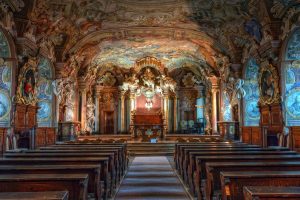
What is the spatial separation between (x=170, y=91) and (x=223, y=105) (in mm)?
6261

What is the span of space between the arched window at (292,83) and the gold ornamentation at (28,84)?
9.50 m

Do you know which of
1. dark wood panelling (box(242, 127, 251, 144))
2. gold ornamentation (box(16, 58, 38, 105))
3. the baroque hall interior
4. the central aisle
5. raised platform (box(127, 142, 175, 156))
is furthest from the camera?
raised platform (box(127, 142, 175, 156))

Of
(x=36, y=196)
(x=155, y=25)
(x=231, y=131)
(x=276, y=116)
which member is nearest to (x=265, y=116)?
(x=276, y=116)

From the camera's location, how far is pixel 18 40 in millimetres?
10648

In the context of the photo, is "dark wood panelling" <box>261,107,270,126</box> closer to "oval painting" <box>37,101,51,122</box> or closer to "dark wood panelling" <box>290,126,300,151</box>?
"dark wood panelling" <box>290,126,300,151</box>

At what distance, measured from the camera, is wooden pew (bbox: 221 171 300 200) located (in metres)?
3.54

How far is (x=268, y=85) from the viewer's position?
12.1 meters

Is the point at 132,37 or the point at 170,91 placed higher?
the point at 132,37

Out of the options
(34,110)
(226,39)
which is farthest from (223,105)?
(34,110)

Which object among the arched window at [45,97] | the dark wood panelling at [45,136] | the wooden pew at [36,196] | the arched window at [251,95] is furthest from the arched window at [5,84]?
the arched window at [251,95]

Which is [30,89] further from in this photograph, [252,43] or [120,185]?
[252,43]

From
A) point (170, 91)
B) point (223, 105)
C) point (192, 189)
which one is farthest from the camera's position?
point (170, 91)

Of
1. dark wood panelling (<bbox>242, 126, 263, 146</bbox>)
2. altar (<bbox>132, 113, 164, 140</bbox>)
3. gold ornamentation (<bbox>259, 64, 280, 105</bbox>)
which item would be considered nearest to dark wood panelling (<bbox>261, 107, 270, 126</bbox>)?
gold ornamentation (<bbox>259, 64, 280, 105</bbox>)

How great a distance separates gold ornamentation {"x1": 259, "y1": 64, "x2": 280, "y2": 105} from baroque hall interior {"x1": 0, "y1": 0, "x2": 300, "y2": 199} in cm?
6
